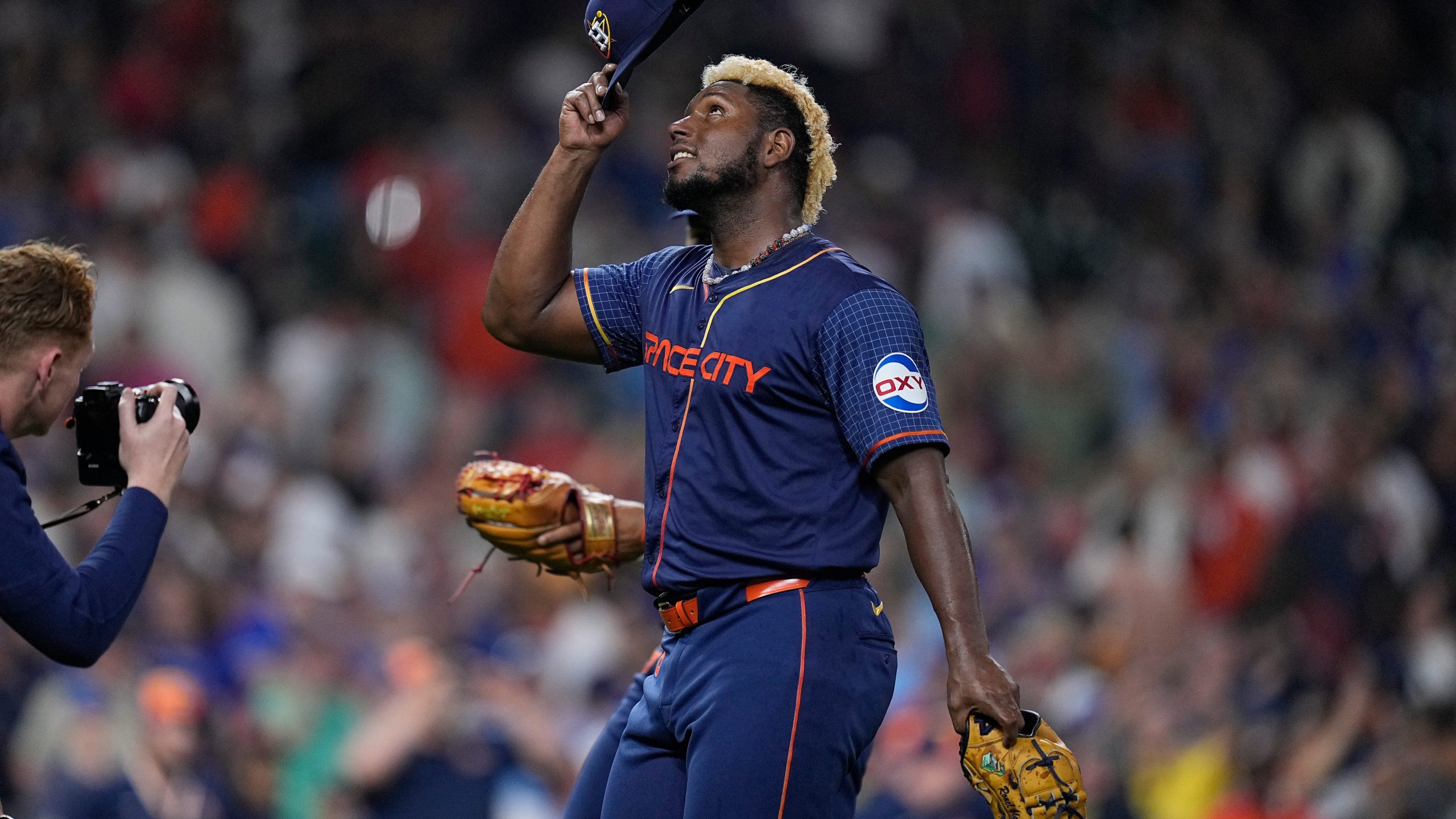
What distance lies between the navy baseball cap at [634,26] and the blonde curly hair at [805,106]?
6.4 inches

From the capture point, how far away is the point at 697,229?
4676 mm

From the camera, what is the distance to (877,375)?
344 centimetres

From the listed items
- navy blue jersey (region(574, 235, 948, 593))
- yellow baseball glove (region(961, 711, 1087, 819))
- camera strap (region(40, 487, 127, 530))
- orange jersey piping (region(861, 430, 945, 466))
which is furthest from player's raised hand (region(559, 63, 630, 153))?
yellow baseball glove (region(961, 711, 1087, 819))

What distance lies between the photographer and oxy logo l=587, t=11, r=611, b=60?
3.91 metres

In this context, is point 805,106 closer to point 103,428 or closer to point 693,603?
point 693,603

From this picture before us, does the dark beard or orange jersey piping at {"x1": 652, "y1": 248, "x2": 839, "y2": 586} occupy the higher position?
the dark beard

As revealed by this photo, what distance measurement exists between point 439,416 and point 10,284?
603 cm

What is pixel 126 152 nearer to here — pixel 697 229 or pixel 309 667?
pixel 309 667

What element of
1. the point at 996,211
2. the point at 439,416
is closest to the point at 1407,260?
the point at 996,211

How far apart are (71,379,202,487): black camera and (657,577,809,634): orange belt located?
3.64 feet

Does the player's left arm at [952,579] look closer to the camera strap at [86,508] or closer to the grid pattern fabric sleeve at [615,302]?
the grid pattern fabric sleeve at [615,302]

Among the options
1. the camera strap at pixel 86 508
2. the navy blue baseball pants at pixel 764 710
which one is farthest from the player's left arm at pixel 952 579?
the camera strap at pixel 86 508

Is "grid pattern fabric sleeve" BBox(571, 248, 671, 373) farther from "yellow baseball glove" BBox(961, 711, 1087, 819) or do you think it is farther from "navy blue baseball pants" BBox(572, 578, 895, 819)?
"yellow baseball glove" BBox(961, 711, 1087, 819)

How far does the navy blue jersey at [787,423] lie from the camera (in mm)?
3463
